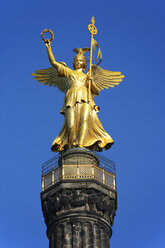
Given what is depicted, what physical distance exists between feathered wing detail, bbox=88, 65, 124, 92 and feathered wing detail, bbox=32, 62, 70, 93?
184 centimetres

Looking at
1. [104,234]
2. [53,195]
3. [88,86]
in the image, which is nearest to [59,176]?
[53,195]

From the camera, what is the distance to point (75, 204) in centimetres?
4209

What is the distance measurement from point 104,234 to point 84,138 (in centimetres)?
612

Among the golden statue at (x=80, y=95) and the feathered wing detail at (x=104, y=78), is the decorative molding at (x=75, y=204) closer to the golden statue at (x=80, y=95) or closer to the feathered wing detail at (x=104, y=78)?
the golden statue at (x=80, y=95)

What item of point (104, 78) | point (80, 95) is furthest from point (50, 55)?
point (104, 78)

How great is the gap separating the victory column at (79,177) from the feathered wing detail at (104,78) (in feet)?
2.26

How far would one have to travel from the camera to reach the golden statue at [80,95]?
4588 cm

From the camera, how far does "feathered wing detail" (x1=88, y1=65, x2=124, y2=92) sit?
49725mm

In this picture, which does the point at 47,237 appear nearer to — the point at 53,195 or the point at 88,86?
the point at 53,195

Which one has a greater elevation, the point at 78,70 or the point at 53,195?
the point at 78,70

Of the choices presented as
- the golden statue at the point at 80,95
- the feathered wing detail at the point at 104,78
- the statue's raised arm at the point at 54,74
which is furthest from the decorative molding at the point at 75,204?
the feathered wing detail at the point at 104,78

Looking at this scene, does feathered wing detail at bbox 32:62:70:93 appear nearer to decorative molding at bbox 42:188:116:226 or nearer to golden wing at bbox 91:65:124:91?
golden wing at bbox 91:65:124:91

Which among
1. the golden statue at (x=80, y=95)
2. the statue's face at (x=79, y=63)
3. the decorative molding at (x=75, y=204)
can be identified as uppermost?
the statue's face at (x=79, y=63)

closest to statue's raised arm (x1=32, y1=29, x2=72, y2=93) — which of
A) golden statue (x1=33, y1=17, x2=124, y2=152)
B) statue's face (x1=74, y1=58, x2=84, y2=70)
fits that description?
golden statue (x1=33, y1=17, x2=124, y2=152)
